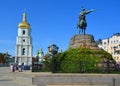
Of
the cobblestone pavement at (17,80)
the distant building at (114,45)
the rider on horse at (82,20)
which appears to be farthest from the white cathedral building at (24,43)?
the cobblestone pavement at (17,80)

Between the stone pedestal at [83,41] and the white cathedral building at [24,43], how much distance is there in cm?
7730

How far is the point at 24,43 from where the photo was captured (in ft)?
391

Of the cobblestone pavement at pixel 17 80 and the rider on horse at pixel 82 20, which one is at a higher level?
the rider on horse at pixel 82 20

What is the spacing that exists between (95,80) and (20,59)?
325 ft

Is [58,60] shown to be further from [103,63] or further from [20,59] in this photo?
[20,59]

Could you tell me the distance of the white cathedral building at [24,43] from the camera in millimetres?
116625

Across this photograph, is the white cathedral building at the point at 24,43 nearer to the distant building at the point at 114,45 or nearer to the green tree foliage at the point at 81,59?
the distant building at the point at 114,45

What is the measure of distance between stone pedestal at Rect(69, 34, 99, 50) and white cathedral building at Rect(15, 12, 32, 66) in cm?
7730

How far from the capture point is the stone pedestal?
38656 mm

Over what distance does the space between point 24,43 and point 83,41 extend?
3211 inches

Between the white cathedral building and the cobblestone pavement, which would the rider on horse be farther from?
the white cathedral building

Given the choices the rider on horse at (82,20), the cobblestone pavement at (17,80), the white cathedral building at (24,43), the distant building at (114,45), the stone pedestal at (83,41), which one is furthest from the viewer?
the white cathedral building at (24,43)

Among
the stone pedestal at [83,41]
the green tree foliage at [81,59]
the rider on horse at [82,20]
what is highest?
the rider on horse at [82,20]

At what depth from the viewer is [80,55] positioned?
3459 cm
